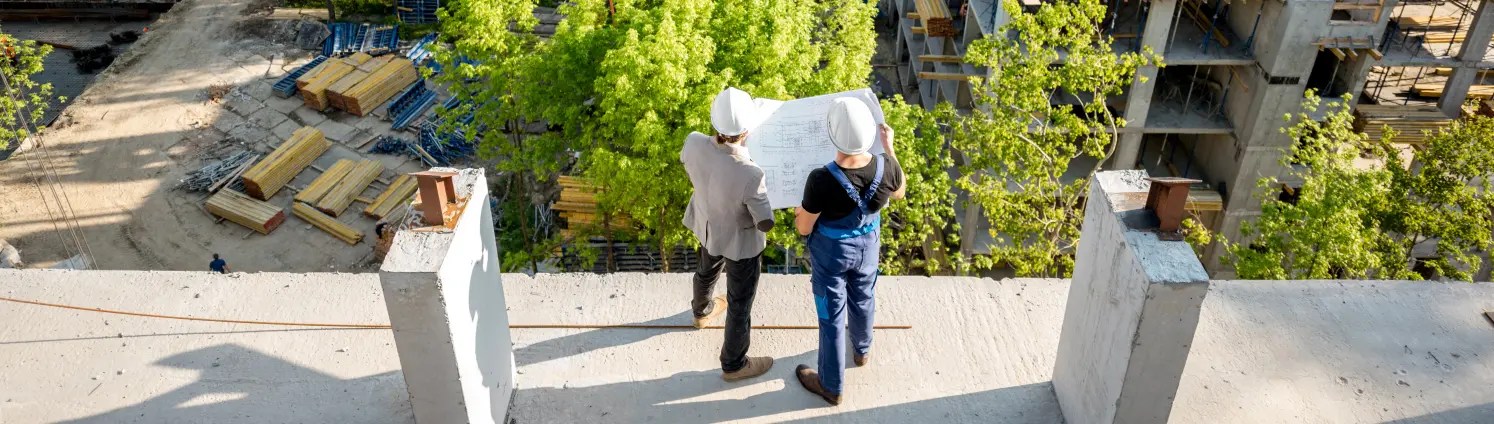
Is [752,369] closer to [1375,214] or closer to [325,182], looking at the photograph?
[1375,214]

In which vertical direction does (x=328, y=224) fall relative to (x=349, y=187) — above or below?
below

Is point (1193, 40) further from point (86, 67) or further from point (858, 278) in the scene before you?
point (86, 67)

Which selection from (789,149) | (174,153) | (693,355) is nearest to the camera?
(789,149)

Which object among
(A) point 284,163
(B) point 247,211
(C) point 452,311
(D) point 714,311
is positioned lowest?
(B) point 247,211

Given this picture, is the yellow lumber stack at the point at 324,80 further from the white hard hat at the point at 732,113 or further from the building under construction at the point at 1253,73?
the white hard hat at the point at 732,113

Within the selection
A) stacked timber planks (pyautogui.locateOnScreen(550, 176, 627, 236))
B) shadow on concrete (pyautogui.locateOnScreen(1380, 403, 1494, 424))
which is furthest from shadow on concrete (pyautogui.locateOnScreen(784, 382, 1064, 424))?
stacked timber planks (pyautogui.locateOnScreen(550, 176, 627, 236))

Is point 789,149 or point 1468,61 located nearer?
point 789,149

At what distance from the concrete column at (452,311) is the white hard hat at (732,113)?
1.46 meters

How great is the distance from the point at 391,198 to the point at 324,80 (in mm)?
6182

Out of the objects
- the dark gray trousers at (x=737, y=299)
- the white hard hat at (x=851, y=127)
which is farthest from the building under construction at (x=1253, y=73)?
the white hard hat at (x=851, y=127)

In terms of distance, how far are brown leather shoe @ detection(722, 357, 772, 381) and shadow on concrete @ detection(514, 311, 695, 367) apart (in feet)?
2.64

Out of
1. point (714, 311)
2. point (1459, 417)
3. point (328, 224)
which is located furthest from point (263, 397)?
point (328, 224)

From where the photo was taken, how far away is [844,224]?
6.13 m

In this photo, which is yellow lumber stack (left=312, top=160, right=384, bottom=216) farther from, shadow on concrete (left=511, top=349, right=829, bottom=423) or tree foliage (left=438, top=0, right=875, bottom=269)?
shadow on concrete (left=511, top=349, right=829, bottom=423)
